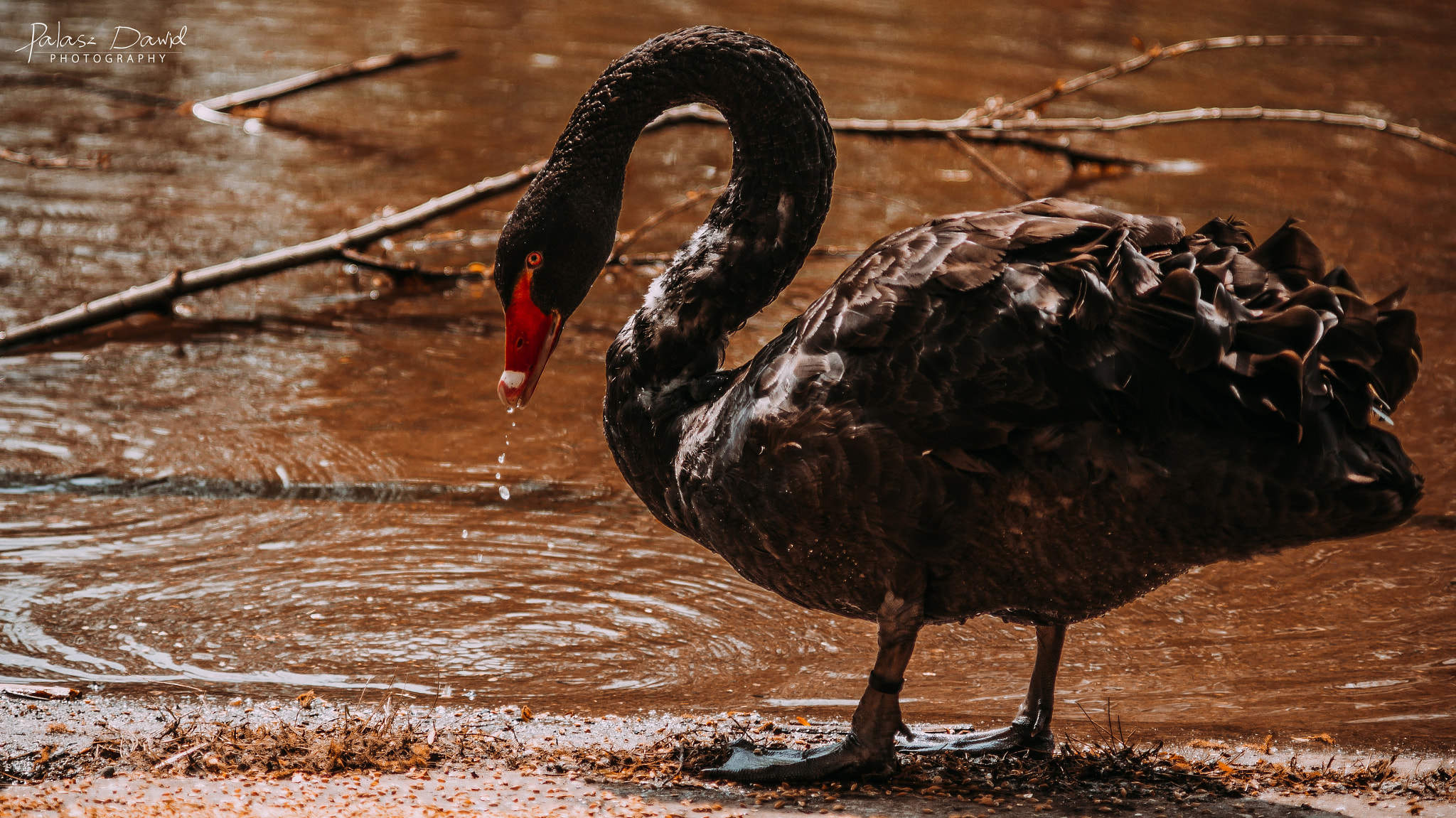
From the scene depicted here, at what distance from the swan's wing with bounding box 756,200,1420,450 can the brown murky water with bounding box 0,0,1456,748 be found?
3.83 ft

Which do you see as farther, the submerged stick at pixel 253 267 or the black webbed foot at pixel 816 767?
the submerged stick at pixel 253 267

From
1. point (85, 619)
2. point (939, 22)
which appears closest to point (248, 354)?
point (85, 619)

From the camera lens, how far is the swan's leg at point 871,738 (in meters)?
3.26

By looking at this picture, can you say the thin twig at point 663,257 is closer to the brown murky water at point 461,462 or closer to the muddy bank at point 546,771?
the brown murky water at point 461,462

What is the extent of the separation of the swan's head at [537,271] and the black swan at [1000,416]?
0.29 metres

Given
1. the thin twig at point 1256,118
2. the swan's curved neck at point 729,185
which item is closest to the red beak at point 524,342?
the swan's curved neck at point 729,185

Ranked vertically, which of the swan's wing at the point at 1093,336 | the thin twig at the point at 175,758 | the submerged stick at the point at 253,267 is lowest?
the thin twig at the point at 175,758

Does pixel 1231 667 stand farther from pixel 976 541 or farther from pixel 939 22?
pixel 939 22

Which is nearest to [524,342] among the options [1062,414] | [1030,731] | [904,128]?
[1062,414]

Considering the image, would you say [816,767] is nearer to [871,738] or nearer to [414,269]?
[871,738]

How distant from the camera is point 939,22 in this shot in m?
15.3

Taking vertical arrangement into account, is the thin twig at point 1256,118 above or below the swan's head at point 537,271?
above

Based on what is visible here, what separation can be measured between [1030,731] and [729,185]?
1.59 m

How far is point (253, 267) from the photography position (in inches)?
260
